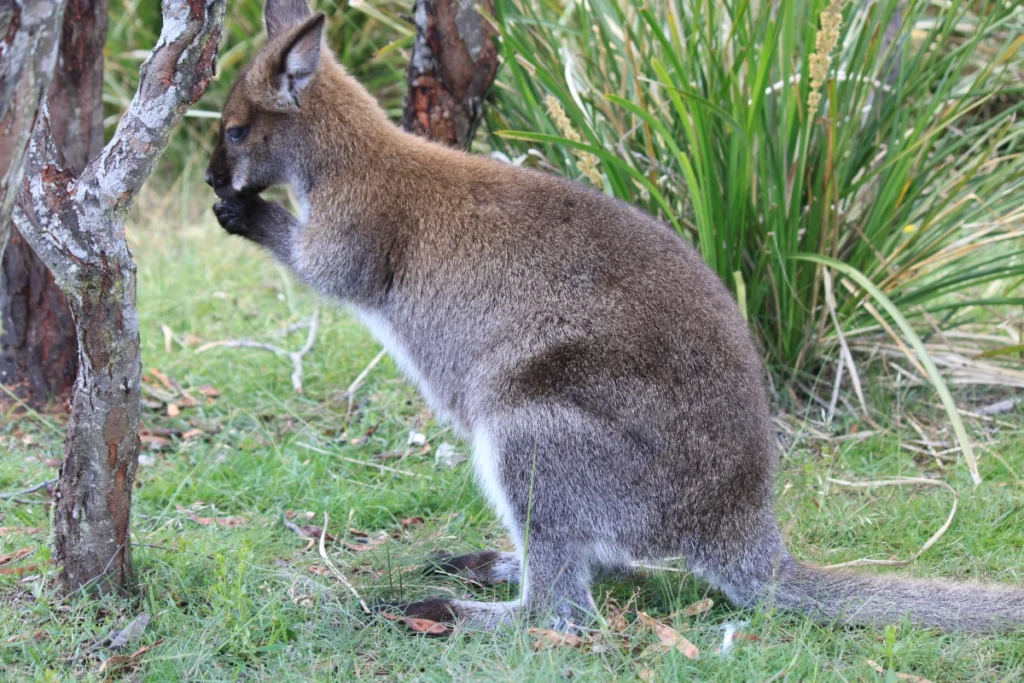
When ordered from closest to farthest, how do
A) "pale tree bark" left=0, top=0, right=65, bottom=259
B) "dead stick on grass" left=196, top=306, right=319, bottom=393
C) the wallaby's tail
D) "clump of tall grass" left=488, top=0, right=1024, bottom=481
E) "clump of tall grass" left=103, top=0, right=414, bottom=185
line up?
"pale tree bark" left=0, top=0, right=65, bottom=259 < the wallaby's tail < "clump of tall grass" left=488, top=0, right=1024, bottom=481 < "dead stick on grass" left=196, top=306, right=319, bottom=393 < "clump of tall grass" left=103, top=0, right=414, bottom=185

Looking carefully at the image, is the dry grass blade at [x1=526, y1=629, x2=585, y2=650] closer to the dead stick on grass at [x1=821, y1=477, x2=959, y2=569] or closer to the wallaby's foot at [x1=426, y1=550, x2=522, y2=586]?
the wallaby's foot at [x1=426, y1=550, x2=522, y2=586]

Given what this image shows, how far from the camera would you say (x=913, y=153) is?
4328 mm

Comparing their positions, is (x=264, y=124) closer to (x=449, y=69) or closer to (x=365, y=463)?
(x=449, y=69)

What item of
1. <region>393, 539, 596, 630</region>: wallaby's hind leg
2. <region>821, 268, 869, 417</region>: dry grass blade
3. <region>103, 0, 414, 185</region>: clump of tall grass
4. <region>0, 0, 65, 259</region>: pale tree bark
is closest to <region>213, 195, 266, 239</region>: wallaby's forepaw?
<region>393, 539, 596, 630</region>: wallaby's hind leg

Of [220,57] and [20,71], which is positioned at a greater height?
[20,71]

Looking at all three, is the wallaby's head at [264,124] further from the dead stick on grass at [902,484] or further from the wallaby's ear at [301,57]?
the dead stick on grass at [902,484]

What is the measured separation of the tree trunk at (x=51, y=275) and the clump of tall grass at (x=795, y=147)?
1589 millimetres

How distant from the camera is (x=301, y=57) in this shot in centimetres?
354

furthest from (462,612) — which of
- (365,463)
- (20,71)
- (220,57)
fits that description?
(220,57)

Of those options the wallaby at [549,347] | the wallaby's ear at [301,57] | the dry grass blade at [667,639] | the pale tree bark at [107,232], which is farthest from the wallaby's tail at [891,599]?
the wallaby's ear at [301,57]

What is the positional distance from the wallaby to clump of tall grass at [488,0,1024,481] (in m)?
0.68

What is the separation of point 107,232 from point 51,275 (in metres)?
1.64

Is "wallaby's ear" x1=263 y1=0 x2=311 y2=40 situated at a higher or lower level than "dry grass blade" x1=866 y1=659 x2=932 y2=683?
higher

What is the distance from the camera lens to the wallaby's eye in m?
3.70
